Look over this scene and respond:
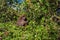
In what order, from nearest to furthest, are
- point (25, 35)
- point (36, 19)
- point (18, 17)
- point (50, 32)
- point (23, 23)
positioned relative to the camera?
point (50, 32) → point (25, 35) → point (36, 19) → point (23, 23) → point (18, 17)

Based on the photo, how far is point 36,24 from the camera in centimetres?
511

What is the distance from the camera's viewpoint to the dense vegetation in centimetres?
457

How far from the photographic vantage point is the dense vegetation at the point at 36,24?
4.57m

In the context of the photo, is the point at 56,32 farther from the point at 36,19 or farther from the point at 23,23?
the point at 23,23

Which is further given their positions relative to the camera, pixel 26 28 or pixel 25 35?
pixel 26 28

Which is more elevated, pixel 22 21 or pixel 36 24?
pixel 36 24

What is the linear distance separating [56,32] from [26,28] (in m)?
0.99

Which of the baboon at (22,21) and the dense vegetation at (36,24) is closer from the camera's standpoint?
the dense vegetation at (36,24)

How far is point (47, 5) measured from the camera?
4980mm

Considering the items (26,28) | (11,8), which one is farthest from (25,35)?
(11,8)

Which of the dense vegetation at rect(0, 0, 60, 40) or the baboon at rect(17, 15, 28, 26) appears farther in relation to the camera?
the baboon at rect(17, 15, 28, 26)

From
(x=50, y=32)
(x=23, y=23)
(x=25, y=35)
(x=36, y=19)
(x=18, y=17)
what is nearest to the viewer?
(x=50, y=32)

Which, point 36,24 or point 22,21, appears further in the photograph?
point 22,21

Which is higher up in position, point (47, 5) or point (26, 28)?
point (47, 5)
